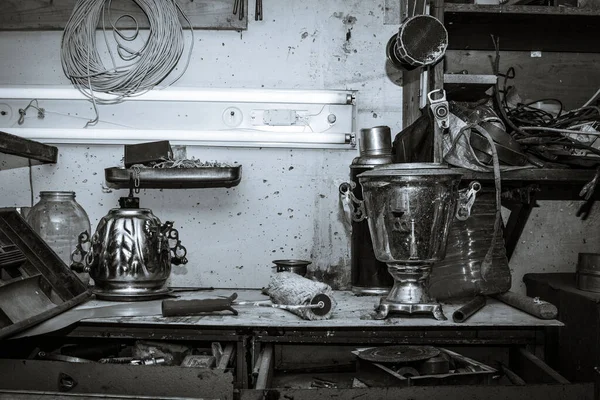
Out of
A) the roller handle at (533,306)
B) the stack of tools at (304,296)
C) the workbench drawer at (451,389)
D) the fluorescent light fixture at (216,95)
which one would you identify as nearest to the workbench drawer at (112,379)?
the workbench drawer at (451,389)

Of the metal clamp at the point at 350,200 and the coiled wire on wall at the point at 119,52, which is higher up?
the coiled wire on wall at the point at 119,52

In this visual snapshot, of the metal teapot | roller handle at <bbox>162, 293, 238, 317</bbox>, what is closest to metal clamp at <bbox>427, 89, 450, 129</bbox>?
roller handle at <bbox>162, 293, 238, 317</bbox>

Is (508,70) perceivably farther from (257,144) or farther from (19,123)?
(19,123)

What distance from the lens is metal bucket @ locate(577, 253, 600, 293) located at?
2008 millimetres

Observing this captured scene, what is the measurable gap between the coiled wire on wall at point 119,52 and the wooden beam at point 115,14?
3 centimetres

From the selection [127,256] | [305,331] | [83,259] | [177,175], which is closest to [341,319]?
[305,331]

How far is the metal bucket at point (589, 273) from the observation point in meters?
2.01

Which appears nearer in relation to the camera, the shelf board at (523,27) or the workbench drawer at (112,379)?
the workbench drawer at (112,379)

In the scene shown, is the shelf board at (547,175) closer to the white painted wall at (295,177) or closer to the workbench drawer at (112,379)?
the white painted wall at (295,177)

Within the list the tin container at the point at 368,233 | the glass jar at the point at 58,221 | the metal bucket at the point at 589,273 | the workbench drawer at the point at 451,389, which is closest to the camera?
the workbench drawer at the point at 451,389

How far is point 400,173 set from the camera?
1.86 metres

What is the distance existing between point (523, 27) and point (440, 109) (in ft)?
1.84

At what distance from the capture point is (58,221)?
97.0 inches

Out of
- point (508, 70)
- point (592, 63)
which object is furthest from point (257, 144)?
point (592, 63)
